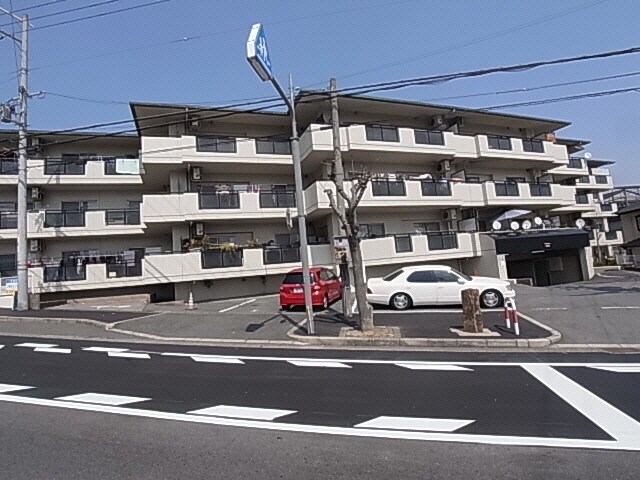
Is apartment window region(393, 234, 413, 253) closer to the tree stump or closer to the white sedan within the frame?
the white sedan

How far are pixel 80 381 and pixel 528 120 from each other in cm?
2741

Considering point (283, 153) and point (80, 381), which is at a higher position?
point (283, 153)

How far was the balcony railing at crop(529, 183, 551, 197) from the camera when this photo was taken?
22781mm

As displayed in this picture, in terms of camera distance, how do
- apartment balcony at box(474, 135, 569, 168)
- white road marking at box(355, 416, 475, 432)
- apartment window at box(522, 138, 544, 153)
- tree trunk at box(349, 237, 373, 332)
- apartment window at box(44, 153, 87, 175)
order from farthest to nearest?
apartment window at box(522, 138, 544, 153), apartment balcony at box(474, 135, 569, 168), apartment window at box(44, 153, 87, 175), tree trunk at box(349, 237, 373, 332), white road marking at box(355, 416, 475, 432)

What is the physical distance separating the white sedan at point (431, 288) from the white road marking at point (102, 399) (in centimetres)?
905

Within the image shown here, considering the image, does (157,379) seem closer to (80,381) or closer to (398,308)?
(80,381)

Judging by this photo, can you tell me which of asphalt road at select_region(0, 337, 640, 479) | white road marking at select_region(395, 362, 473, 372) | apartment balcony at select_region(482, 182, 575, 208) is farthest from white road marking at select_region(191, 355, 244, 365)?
apartment balcony at select_region(482, 182, 575, 208)

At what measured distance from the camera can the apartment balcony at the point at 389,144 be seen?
18.1m

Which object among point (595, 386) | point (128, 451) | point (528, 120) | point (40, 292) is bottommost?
point (595, 386)

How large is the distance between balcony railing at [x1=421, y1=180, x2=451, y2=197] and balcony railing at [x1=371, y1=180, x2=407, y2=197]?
1214 mm

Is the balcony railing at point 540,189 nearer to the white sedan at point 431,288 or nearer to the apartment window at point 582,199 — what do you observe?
the white sedan at point 431,288

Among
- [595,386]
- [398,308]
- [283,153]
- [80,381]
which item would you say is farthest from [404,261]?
[80,381]

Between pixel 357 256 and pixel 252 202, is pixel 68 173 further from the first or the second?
pixel 357 256

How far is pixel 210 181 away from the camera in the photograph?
1978cm
